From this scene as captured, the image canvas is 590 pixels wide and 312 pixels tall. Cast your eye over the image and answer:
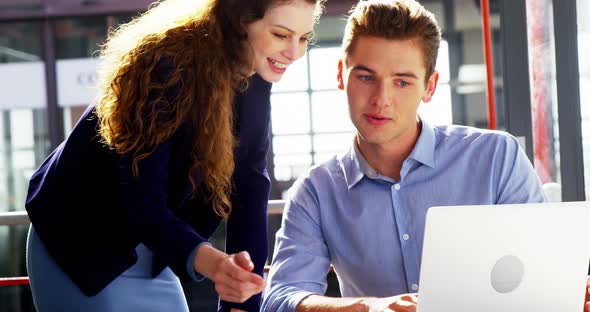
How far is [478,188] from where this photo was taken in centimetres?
162

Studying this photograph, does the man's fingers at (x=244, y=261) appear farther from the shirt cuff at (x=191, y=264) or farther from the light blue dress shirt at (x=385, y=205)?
the light blue dress shirt at (x=385, y=205)

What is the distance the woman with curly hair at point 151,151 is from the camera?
4.44ft

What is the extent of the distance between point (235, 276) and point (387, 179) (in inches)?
22.1

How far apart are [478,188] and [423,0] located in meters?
3.81

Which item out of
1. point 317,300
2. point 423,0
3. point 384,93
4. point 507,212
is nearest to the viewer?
point 507,212

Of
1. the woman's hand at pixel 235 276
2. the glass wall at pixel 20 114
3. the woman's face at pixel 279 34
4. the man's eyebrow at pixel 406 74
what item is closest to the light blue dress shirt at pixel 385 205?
the man's eyebrow at pixel 406 74

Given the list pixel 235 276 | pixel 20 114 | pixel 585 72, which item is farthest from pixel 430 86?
pixel 20 114

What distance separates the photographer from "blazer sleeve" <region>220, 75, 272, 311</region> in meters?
1.58

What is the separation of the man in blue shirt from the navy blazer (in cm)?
10

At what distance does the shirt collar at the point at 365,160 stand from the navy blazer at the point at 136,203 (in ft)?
0.53

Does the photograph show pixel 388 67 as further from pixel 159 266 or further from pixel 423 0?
pixel 423 0

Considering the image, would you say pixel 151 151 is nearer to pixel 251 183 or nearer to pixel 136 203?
pixel 136 203

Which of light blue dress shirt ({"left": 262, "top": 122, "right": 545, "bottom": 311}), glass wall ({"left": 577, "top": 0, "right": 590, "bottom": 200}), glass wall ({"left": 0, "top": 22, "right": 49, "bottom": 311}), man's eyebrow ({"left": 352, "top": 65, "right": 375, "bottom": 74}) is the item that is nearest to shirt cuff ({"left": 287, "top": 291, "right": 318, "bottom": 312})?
light blue dress shirt ({"left": 262, "top": 122, "right": 545, "bottom": 311})

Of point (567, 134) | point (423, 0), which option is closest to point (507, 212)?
point (567, 134)
